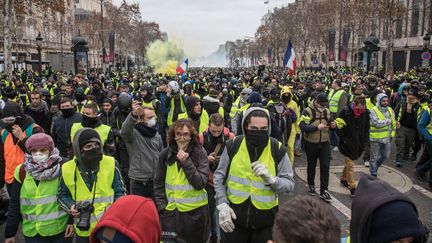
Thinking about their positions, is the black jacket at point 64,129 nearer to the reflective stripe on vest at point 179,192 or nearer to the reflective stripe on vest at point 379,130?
the reflective stripe on vest at point 179,192

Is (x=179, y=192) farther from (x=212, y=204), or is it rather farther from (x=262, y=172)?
(x=212, y=204)

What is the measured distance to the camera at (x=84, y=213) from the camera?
3361mm

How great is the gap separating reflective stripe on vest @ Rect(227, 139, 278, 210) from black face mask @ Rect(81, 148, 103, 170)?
1237 mm

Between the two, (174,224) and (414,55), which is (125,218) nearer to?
(174,224)

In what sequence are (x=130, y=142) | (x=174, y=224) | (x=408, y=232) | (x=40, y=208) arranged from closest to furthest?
(x=408, y=232)
(x=40, y=208)
(x=174, y=224)
(x=130, y=142)

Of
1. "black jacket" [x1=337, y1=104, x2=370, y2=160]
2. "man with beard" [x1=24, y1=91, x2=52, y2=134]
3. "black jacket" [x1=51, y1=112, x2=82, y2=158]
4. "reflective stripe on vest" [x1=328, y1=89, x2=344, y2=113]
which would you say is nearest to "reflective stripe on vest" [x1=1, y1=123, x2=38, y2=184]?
"black jacket" [x1=51, y1=112, x2=82, y2=158]

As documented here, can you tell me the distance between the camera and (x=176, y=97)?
30.0ft

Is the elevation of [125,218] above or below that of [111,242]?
above

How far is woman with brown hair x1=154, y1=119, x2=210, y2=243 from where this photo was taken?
150 inches

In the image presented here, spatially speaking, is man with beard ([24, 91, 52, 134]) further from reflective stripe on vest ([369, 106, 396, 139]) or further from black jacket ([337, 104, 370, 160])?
reflective stripe on vest ([369, 106, 396, 139])

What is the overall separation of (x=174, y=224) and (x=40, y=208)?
1263 millimetres

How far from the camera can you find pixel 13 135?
505 cm

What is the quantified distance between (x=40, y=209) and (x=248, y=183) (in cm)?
191

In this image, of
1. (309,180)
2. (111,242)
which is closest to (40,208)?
(111,242)
